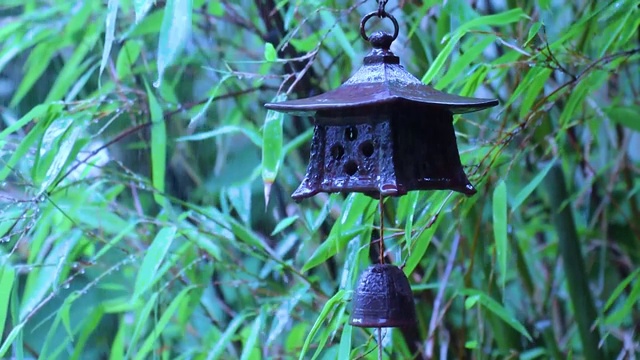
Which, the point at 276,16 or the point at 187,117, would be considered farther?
the point at 187,117

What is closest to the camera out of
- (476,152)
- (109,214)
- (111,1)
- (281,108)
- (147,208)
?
(281,108)

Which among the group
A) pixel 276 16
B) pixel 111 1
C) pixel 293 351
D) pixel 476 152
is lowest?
pixel 293 351

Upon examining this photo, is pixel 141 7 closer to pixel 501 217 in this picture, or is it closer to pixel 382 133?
pixel 382 133

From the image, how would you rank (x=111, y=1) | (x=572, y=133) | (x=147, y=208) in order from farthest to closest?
(x=147, y=208) → (x=572, y=133) → (x=111, y=1)

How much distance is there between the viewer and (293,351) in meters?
1.16

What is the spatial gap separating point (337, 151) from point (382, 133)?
53 mm

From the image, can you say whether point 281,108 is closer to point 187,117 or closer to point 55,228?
point 55,228

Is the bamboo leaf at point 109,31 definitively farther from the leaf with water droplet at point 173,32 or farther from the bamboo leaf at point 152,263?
the bamboo leaf at point 152,263

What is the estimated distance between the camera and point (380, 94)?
1.90ft

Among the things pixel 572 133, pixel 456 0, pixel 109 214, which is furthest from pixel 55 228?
pixel 572 133

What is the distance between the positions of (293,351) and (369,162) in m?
0.60

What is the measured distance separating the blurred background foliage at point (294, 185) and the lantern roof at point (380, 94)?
5.5 inches

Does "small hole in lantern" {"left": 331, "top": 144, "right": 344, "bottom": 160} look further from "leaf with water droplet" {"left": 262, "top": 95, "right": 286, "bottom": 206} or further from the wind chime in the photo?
"leaf with water droplet" {"left": 262, "top": 95, "right": 286, "bottom": 206}

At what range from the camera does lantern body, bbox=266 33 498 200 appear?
60cm
